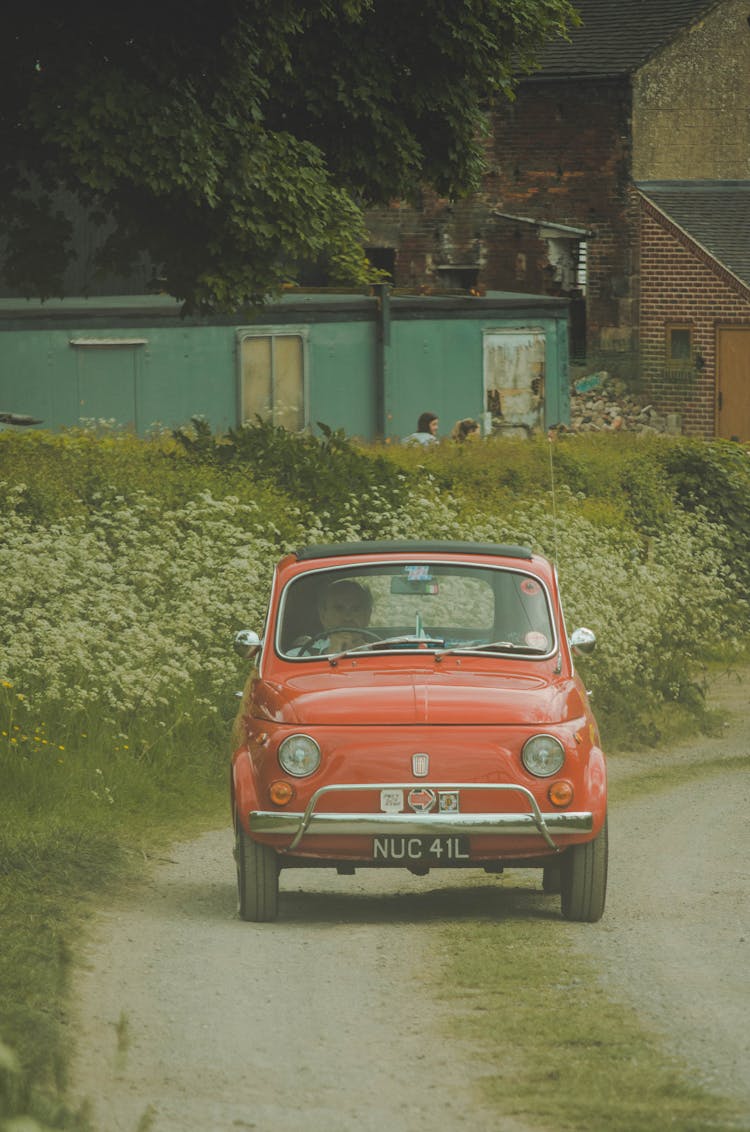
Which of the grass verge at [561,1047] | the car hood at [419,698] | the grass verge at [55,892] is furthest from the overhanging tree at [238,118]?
the grass verge at [561,1047]

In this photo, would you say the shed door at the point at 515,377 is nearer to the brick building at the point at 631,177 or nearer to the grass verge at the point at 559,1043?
the brick building at the point at 631,177

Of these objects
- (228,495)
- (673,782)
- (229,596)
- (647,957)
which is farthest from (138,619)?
(647,957)

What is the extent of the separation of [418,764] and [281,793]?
65 cm

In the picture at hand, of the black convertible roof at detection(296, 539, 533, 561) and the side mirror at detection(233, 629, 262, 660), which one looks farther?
the black convertible roof at detection(296, 539, 533, 561)

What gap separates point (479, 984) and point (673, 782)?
7.45 metres

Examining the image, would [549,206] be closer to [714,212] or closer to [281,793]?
[714,212]

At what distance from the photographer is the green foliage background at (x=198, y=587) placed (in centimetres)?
1192

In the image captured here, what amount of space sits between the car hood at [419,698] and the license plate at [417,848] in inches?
21.3

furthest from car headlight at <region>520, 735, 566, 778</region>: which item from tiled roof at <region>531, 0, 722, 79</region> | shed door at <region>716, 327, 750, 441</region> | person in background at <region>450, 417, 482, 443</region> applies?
tiled roof at <region>531, 0, 722, 79</region>

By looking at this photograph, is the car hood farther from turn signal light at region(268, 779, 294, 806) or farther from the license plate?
the license plate

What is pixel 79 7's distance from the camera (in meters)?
17.9

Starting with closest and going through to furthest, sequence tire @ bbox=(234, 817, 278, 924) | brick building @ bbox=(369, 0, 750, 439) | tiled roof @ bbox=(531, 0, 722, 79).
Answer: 1. tire @ bbox=(234, 817, 278, 924)
2. brick building @ bbox=(369, 0, 750, 439)
3. tiled roof @ bbox=(531, 0, 722, 79)

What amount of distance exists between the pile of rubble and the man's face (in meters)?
34.9

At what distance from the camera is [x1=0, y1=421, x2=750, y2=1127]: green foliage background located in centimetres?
1192
